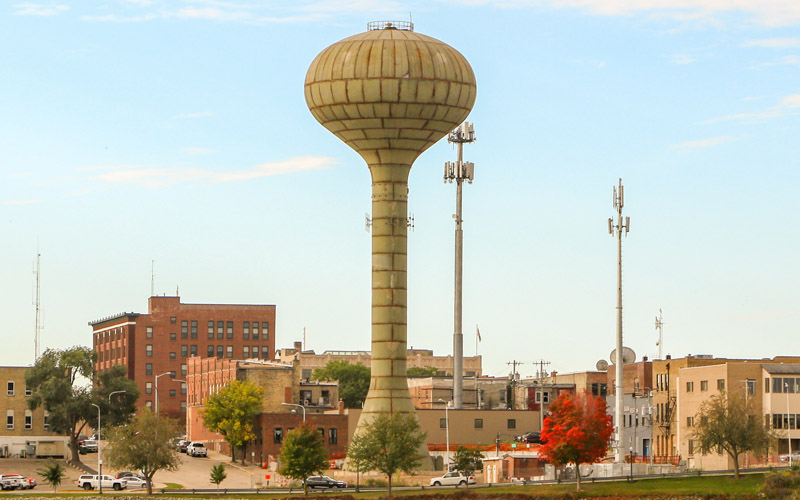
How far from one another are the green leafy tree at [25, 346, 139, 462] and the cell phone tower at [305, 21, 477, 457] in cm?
4246

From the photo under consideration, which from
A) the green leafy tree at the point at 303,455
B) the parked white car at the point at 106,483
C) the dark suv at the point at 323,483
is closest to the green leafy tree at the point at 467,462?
the dark suv at the point at 323,483

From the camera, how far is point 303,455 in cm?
9938

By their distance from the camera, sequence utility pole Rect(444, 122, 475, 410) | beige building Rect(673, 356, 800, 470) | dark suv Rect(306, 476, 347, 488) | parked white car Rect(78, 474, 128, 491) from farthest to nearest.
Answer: utility pole Rect(444, 122, 475, 410)
beige building Rect(673, 356, 800, 470)
parked white car Rect(78, 474, 128, 491)
dark suv Rect(306, 476, 347, 488)

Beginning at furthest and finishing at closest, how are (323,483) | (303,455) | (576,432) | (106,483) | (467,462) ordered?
1. (106,483)
2. (323,483)
3. (467,462)
4. (303,455)
5. (576,432)

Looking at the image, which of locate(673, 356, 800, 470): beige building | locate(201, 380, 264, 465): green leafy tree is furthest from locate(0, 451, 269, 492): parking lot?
locate(673, 356, 800, 470): beige building

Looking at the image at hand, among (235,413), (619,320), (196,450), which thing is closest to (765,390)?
(619,320)

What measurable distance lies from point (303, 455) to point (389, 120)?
1017 inches

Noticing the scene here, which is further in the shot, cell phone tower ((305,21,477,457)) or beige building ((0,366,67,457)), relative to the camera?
beige building ((0,366,67,457))

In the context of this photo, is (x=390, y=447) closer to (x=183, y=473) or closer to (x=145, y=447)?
(x=145, y=447)

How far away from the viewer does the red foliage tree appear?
92.6 metres

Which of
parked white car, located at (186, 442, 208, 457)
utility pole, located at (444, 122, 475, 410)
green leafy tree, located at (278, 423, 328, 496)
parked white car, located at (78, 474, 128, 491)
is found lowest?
parked white car, located at (78, 474, 128, 491)

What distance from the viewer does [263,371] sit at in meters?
156

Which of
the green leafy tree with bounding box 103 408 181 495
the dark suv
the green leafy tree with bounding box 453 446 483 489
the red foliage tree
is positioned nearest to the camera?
the red foliage tree

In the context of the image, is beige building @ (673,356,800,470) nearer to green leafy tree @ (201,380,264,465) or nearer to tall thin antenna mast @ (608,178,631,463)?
tall thin antenna mast @ (608,178,631,463)
